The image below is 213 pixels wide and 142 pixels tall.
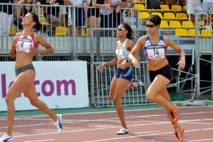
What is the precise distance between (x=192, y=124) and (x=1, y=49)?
6704 mm

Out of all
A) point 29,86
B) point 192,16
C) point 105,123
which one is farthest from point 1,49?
point 192,16

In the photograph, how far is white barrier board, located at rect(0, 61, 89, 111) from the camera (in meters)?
14.3

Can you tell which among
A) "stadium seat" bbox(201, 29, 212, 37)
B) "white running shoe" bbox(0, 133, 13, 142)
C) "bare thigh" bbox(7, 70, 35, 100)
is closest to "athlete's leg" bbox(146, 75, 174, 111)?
"bare thigh" bbox(7, 70, 35, 100)

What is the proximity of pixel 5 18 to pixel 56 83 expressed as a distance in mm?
2578

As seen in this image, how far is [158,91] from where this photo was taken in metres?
8.23

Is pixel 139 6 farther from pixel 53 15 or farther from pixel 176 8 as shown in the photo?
pixel 53 15

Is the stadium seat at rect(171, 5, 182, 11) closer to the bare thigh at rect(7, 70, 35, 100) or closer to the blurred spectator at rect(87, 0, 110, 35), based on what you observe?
the blurred spectator at rect(87, 0, 110, 35)

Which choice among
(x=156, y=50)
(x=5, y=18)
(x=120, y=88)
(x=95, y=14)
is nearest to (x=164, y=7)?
(x=95, y=14)

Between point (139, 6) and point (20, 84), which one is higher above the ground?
point (139, 6)

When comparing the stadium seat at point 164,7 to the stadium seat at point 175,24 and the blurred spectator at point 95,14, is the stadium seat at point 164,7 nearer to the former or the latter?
the stadium seat at point 175,24

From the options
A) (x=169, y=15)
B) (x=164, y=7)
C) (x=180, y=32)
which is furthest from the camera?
(x=164, y=7)

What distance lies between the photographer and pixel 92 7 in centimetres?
1587

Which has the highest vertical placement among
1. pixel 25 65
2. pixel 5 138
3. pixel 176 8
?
pixel 176 8

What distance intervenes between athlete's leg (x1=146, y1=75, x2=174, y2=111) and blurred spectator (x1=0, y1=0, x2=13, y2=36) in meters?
7.77
